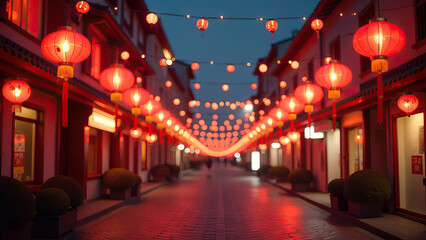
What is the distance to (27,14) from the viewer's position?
11.1 m

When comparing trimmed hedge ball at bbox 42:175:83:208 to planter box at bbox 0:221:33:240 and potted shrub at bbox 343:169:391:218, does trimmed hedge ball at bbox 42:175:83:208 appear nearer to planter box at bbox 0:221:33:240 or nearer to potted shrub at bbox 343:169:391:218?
planter box at bbox 0:221:33:240

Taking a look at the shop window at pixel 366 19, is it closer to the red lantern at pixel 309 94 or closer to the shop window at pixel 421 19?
the red lantern at pixel 309 94

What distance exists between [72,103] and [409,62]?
11.0 metres

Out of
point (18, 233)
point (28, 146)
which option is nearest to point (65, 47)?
point (18, 233)

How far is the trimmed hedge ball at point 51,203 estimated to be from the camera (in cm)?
908

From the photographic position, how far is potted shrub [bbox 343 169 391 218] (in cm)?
1139

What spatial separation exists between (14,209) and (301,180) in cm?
1609

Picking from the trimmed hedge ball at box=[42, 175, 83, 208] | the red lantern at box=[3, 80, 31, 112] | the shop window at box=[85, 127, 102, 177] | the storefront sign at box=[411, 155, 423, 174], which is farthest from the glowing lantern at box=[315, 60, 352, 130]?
the shop window at box=[85, 127, 102, 177]

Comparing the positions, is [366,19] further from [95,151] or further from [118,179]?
[95,151]

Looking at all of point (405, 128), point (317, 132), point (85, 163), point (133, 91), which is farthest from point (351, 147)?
point (85, 163)

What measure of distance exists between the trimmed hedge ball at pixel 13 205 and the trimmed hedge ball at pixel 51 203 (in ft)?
5.56

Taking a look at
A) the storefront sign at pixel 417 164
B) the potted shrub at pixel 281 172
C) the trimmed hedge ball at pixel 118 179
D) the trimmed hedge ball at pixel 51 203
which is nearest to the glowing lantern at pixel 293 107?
the storefront sign at pixel 417 164

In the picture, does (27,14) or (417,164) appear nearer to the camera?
(27,14)

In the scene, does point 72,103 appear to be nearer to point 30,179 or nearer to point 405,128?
point 30,179
